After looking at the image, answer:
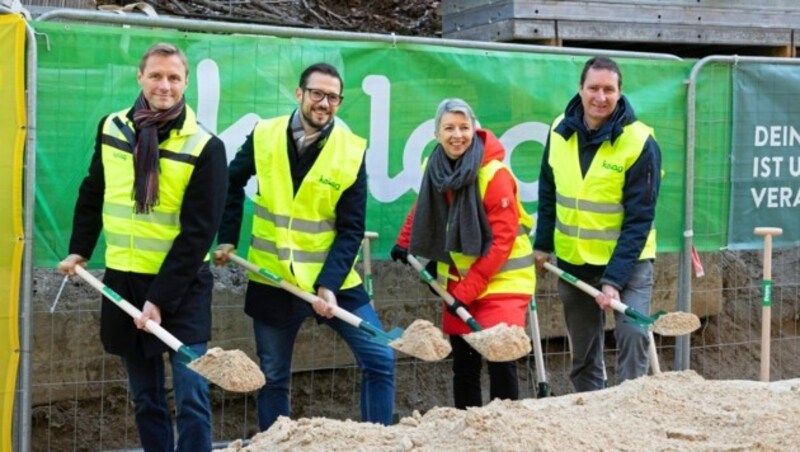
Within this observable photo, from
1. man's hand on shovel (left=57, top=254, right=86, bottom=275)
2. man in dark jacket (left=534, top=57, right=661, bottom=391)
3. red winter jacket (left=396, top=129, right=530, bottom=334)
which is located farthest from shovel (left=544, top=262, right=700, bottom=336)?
man's hand on shovel (left=57, top=254, right=86, bottom=275)

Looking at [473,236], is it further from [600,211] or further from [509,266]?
[600,211]

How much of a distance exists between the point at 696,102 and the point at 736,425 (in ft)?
11.7

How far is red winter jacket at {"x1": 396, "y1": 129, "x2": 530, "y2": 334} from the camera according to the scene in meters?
6.57

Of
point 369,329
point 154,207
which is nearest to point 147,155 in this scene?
point 154,207

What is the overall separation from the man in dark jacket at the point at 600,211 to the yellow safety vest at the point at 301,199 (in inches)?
48.5

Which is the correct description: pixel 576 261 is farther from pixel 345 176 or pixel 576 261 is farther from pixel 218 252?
pixel 218 252

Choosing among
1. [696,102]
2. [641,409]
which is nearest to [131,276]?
[641,409]

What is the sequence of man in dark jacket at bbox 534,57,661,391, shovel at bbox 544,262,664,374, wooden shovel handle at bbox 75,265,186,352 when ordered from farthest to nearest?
1. man in dark jacket at bbox 534,57,661,391
2. shovel at bbox 544,262,664,374
3. wooden shovel handle at bbox 75,265,186,352

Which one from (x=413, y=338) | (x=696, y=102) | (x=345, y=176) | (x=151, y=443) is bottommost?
(x=151, y=443)

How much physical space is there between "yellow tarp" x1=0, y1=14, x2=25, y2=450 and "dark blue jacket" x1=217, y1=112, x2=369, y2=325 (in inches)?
38.8

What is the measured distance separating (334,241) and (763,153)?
10.6ft

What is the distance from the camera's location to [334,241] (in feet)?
21.0

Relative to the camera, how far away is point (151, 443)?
19.2 ft

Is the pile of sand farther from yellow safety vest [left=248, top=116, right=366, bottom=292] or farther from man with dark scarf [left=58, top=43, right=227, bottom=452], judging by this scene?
yellow safety vest [left=248, top=116, right=366, bottom=292]
